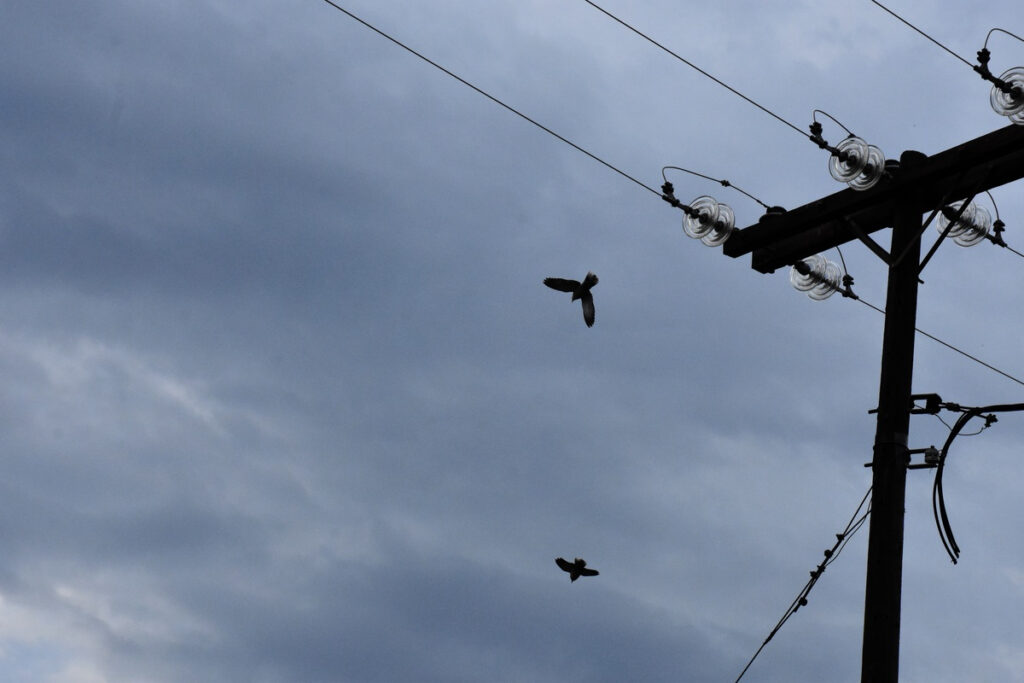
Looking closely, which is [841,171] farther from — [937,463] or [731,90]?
[937,463]

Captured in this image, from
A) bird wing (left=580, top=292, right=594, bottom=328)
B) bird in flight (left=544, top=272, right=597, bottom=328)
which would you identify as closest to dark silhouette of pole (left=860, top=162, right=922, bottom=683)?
bird wing (left=580, top=292, right=594, bottom=328)

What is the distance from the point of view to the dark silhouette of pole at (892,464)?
8477 mm

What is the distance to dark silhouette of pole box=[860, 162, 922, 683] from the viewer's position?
8477 mm

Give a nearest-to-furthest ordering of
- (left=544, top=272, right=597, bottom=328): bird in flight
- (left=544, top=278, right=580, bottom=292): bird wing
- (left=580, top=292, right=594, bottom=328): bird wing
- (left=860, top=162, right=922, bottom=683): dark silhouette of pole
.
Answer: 1. (left=860, top=162, right=922, bottom=683): dark silhouette of pole
2. (left=580, top=292, right=594, bottom=328): bird wing
3. (left=544, top=272, right=597, bottom=328): bird in flight
4. (left=544, top=278, right=580, bottom=292): bird wing

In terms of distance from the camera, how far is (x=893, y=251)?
9.53 metres

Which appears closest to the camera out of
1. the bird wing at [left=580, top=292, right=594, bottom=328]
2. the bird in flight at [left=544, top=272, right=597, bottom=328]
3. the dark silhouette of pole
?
the dark silhouette of pole

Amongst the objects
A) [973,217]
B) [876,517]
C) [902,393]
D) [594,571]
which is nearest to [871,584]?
[876,517]

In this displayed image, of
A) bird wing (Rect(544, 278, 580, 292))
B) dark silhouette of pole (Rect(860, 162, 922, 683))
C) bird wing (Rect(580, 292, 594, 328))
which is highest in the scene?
bird wing (Rect(544, 278, 580, 292))

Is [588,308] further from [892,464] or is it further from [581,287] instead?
[892,464]

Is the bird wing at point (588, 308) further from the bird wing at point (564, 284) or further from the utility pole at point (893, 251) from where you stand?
the utility pole at point (893, 251)

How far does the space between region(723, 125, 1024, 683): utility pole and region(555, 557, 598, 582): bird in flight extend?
4.83 metres

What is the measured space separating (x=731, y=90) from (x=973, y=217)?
7.33 ft

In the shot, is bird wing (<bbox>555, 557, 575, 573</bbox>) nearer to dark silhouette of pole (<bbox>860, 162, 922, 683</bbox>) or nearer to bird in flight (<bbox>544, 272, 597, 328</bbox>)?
bird in flight (<bbox>544, 272, 597, 328</bbox>)

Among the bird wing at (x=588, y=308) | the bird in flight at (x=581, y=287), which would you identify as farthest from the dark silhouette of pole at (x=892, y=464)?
the bird in flight at (x=581, y=287)
